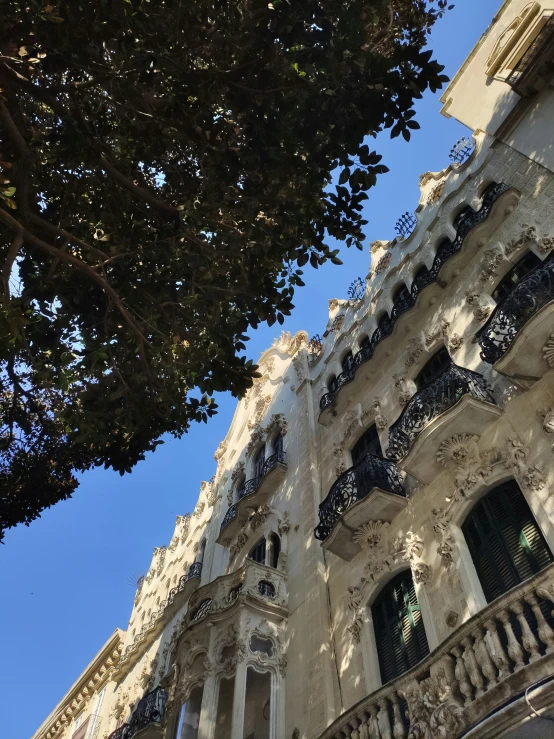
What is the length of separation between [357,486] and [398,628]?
2.53 metres

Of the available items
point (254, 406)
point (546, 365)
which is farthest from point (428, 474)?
point (254, 406)

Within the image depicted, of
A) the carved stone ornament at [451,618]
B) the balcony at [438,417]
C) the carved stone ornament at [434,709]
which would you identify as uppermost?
the balcony at [438,417]

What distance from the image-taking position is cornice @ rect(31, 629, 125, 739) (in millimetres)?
24266

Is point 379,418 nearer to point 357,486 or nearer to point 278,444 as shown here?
point 357,486

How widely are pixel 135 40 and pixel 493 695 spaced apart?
9.31 meters

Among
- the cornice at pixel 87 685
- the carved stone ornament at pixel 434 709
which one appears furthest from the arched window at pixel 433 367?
the cornice at pixel 87 685

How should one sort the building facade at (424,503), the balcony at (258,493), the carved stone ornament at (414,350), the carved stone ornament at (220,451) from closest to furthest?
the building facade at (424,503), the carved stone ornament at (414,350), the balcony at (258,493), the carved stone ornament at (220,451)

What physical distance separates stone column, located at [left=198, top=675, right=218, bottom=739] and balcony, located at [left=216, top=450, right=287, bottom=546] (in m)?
5.61

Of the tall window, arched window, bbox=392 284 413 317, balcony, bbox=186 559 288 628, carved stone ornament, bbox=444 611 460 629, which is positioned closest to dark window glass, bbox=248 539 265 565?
balcony, bbox=186 559 288 628

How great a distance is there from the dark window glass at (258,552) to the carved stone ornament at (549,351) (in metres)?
8.31

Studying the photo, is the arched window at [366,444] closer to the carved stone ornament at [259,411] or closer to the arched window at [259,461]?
the arched window at [259,461]

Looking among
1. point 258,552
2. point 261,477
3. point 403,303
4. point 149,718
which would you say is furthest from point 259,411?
point 149,718

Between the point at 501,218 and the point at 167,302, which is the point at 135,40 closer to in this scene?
the point at 167,302

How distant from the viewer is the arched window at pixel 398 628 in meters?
9.05
